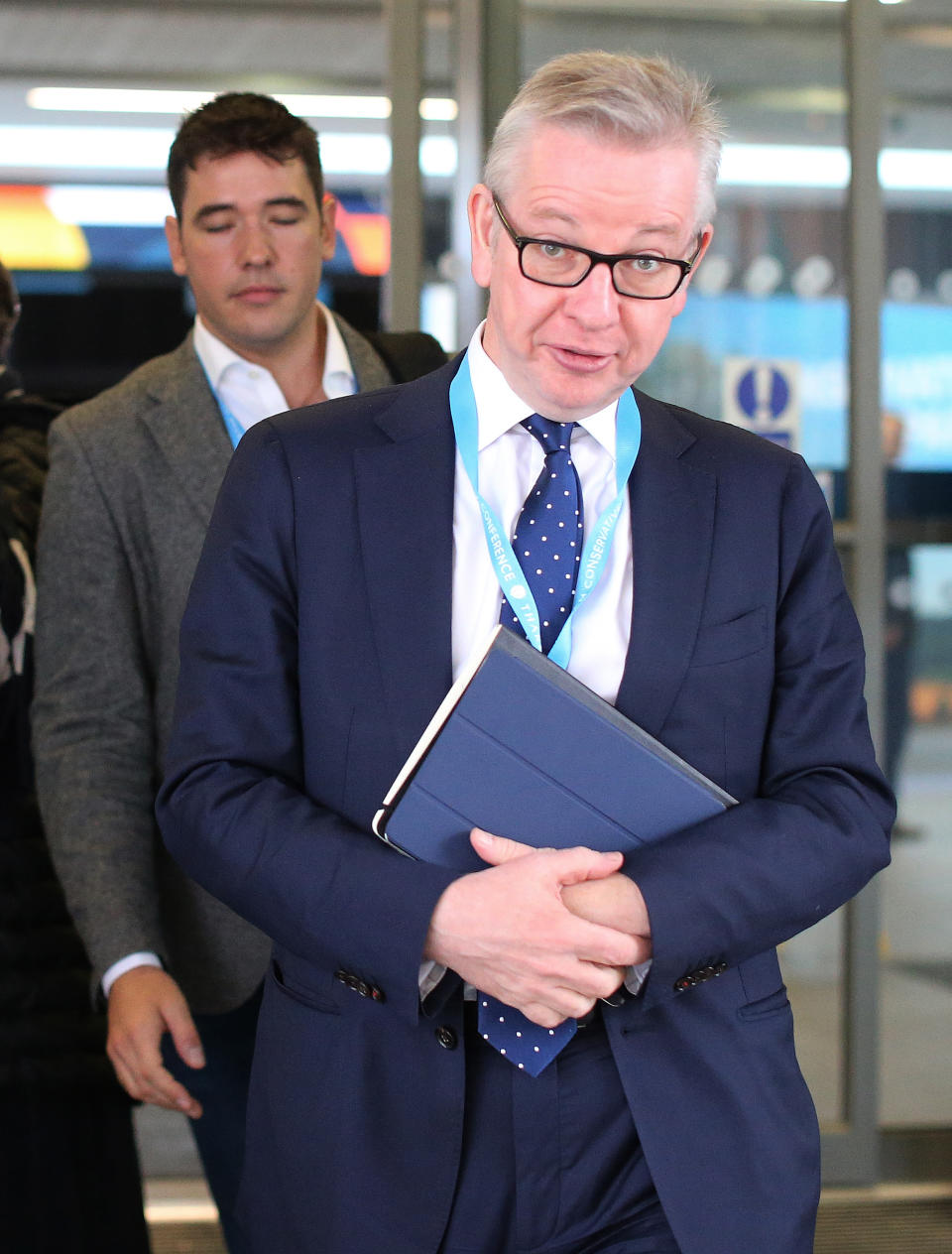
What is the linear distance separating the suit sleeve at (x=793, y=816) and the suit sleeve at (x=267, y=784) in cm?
23

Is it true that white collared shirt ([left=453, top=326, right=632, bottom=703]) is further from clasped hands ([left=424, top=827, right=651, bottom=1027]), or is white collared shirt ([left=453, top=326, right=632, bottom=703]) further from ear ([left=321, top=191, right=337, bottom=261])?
ear ([left=321, top=191, right=337, bottom=261])

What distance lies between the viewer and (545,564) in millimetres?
1529

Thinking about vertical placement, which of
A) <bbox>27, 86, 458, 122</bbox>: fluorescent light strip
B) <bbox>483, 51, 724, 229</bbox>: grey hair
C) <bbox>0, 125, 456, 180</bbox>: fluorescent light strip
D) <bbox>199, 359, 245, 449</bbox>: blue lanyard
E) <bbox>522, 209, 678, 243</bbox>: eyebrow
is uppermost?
<bbox>27, 86, 458, 122</bbox>: fluorescent light strip

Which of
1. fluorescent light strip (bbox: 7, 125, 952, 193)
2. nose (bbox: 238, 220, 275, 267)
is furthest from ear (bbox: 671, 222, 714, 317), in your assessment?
fluorescent light strip (bbox: 7, 125, 952, 193)

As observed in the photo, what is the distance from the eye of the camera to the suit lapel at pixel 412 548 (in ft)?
4.91

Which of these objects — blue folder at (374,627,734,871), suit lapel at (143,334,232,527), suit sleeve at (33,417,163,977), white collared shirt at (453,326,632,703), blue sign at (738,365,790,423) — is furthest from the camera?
blue sign at (738,365,790,423)

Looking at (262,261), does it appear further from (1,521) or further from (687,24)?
(687,24)

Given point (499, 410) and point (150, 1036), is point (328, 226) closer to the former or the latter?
point (499, 410)

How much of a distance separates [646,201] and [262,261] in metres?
0.95

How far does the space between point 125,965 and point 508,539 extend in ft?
2.95

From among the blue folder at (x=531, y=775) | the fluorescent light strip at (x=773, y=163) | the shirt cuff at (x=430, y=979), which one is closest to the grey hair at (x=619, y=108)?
the blue folder at (x=531, y=775)

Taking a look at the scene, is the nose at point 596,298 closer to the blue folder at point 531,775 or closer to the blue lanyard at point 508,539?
the blue lanyard at point 508,539

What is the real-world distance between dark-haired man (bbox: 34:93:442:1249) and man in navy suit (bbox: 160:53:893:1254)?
584 millimetres

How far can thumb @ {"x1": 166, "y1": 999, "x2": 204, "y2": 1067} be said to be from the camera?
1.93 m
